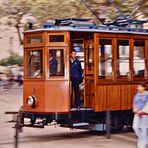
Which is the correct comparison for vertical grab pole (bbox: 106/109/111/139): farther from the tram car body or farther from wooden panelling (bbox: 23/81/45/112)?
wooden panelling (bbox: 23/81/45/112)

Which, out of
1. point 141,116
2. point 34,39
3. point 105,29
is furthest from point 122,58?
point 141,116

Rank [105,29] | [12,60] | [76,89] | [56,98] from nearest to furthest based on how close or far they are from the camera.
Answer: [56,98] < [76,89] < [105,29] < [12,60]

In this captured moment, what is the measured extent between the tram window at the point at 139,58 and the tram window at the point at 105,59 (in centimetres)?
92

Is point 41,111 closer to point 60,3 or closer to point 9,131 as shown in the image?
point 9,131

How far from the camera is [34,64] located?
1498cm

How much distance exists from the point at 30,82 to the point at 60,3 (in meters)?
12.5

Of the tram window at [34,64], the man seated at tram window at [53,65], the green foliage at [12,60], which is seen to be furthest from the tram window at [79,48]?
the green foliage at [12,60]

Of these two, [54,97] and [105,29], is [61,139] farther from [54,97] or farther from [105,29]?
[105,29]

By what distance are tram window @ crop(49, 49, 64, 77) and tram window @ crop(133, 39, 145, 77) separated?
2416 millimetres

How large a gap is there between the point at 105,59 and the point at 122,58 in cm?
59

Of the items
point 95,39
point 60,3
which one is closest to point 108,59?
point 95,39

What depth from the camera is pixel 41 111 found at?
47.4 ft

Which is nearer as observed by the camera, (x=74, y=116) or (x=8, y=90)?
(x=74, y=116)

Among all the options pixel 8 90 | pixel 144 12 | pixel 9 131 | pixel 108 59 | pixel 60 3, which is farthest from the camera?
pixel 8 90
